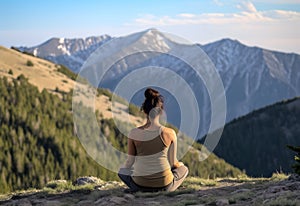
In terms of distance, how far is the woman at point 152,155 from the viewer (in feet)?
45.3

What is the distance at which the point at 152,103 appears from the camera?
13664 mm

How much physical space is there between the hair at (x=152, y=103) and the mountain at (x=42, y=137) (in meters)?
125

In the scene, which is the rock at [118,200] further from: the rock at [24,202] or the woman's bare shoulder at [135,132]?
the rock at [24,202]

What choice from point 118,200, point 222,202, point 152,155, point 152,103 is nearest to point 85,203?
point 118,200

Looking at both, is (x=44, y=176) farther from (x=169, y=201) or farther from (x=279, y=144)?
(x=169, y=201)

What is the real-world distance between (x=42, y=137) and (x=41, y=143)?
2851 mm

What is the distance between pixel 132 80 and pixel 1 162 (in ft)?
451

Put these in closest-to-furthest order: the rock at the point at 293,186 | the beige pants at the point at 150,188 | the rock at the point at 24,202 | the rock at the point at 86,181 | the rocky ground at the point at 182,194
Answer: the rocky ground at the point at 182,194
the rock at the point at 293,186
the rock at the point at 24,202
the beige pants at the point at 150,188
the rock at the point at 86,181

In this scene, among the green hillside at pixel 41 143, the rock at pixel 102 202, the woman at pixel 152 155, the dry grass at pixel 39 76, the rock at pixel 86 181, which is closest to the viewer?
the rock at pixel 102 202

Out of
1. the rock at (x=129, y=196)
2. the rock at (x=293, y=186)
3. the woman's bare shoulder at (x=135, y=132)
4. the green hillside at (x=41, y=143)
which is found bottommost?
the green hillside at (x=41, y=143)

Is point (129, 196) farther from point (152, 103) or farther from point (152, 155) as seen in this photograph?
point (152, 103)

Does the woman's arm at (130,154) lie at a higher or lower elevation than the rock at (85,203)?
higher

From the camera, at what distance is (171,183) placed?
14984 millimetres

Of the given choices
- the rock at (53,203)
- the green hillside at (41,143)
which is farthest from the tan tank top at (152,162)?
the green hillside at (41,143)
